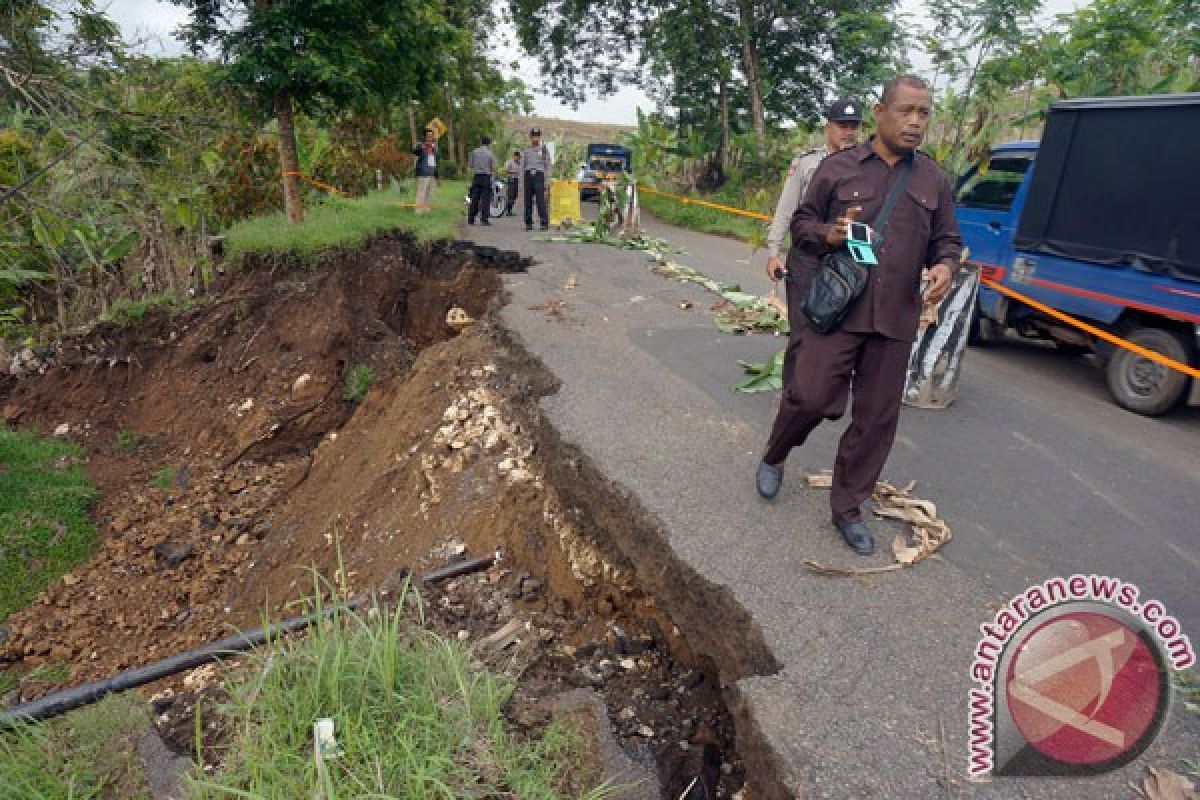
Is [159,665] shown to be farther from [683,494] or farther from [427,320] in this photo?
[427,320]

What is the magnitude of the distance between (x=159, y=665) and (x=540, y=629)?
167 cm

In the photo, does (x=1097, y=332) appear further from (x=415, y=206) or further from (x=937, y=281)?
(x=415, y=206)

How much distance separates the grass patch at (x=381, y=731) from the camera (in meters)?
Result: 2.24

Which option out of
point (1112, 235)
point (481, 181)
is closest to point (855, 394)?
point (1112, 235)

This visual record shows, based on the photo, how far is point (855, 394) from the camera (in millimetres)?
3469

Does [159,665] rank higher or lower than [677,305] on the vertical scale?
lower

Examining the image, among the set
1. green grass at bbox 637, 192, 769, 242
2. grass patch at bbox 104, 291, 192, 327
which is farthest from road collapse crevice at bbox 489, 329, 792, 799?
green grass at bbox 637, 192, 769, 242

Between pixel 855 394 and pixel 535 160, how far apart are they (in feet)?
36.0

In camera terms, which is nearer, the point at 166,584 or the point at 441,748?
the point at 441,748

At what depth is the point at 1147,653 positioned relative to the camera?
9.71ft

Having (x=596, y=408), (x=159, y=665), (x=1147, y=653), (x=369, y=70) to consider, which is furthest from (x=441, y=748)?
(x=369, y=70)

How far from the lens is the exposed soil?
3.28 metres
